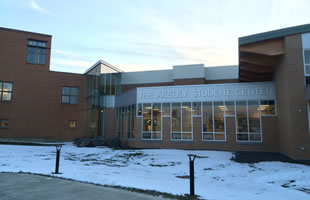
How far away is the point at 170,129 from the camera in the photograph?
2116cm

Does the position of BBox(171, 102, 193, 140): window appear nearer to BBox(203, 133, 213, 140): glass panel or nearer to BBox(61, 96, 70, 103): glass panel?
BBox(203, 133, 213, 140): glass panel

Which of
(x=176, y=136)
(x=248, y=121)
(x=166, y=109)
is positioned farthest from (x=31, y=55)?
(x=248, y=121)

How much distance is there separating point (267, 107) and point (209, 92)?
184 inches

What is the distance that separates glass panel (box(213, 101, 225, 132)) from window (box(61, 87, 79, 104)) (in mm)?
18577

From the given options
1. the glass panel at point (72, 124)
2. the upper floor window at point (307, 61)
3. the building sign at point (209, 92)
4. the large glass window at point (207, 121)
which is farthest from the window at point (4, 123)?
the upper floor window at point (307, 61)

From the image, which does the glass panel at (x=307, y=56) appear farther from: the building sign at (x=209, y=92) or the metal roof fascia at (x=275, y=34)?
the building sign at (x=209, y=92)

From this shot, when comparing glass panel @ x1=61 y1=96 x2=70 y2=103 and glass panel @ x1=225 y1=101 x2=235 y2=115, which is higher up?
glass panel @ x1=61 y1=96 x2=70 y2=103

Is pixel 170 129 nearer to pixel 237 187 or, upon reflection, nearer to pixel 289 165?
pixel 289 165

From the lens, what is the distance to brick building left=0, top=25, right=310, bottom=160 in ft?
49.1

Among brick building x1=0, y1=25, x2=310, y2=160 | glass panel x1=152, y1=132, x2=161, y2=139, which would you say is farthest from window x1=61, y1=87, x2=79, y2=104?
glass panel x1=152, y1=132, x2=161, y2=139

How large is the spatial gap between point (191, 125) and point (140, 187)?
13910 millimetres

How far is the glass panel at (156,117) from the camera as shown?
2164 cm

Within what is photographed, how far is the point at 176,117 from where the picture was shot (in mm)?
21203

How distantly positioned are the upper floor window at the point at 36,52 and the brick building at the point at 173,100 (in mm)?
108
